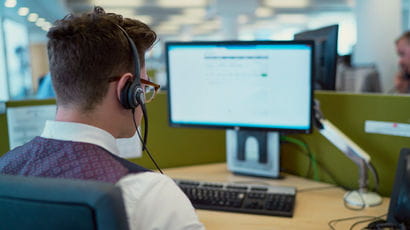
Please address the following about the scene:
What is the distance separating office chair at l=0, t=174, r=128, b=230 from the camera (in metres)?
0.50

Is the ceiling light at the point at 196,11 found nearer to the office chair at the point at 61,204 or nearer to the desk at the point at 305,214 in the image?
the desk at the point at 305,214

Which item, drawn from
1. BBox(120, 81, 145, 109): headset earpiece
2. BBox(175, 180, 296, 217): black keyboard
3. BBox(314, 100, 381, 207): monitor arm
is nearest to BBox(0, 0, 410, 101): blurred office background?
BBox(120, 81, 145, 109): headset earpiece

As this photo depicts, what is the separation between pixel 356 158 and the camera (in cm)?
118

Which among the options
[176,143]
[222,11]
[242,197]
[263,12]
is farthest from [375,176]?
[263,12]

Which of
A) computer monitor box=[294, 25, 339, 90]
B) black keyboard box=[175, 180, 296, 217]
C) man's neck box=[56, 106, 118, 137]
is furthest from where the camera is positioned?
computer monitor box=[294, 25, 339, 90]

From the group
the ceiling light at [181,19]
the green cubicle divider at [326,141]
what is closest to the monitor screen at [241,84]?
the green cubicle divider at [326,141]

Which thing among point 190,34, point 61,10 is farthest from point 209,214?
point 190,34

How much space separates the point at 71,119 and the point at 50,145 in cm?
7

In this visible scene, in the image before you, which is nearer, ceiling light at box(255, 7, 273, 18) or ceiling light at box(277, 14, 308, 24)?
A: ceiling light at box(255, 7, 273, 18)

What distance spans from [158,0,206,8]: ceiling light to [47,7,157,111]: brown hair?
25.3ft

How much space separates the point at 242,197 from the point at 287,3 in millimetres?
8304

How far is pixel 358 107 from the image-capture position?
1.25 meters

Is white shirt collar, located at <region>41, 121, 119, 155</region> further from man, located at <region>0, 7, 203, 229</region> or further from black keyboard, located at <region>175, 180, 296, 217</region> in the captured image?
black keyboard, located at <region>175, 180, 296, 217</region>

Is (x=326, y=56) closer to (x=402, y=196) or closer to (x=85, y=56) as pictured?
(x=402, y=196)
